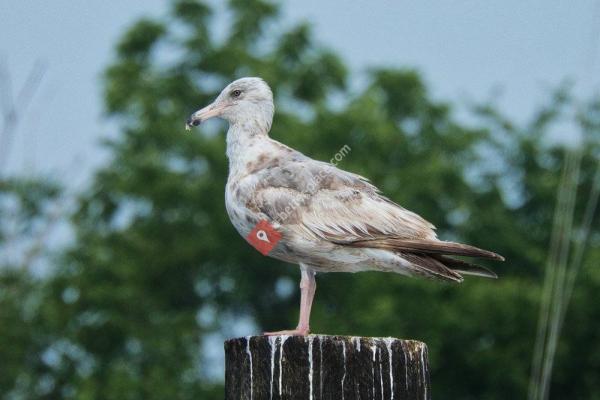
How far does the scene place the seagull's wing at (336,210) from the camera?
761 centimetres

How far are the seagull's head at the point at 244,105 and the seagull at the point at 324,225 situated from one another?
0.66 m

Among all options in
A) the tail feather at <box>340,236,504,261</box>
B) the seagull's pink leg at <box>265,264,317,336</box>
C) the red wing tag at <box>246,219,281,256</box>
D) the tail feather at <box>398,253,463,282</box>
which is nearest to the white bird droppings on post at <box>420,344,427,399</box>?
the tail feather at <box>340,236,504,261</box>

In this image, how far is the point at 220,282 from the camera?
1340 inches

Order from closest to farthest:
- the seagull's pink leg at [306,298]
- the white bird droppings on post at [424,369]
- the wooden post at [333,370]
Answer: the wooden post at [333,370] < the white bird droppings on post at [424,369] < the seagull's pink leg at [306,298]

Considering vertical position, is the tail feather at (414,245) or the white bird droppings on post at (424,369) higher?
the tail feather at (414,245)

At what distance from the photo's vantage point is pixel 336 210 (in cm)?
787

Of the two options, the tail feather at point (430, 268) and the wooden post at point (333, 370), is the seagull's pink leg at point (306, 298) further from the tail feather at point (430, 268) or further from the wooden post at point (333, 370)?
the wooden post at point (333, 370)

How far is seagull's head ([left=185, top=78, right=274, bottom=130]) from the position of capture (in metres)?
8.89

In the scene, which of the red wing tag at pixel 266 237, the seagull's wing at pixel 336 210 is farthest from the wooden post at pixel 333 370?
the red wing tag at pixel 266 237

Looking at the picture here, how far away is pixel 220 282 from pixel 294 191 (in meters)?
26.4

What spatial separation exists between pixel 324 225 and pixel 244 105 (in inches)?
62.9

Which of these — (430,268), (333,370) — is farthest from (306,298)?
(333,370)

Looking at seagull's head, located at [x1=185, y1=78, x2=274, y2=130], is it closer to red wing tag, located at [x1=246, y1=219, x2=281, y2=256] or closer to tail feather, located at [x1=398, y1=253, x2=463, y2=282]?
red wing tag, located at [x1=246, y1=219, x2=281, y2=256]

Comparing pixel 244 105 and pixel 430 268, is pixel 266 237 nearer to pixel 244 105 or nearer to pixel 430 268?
pixel 430 268
